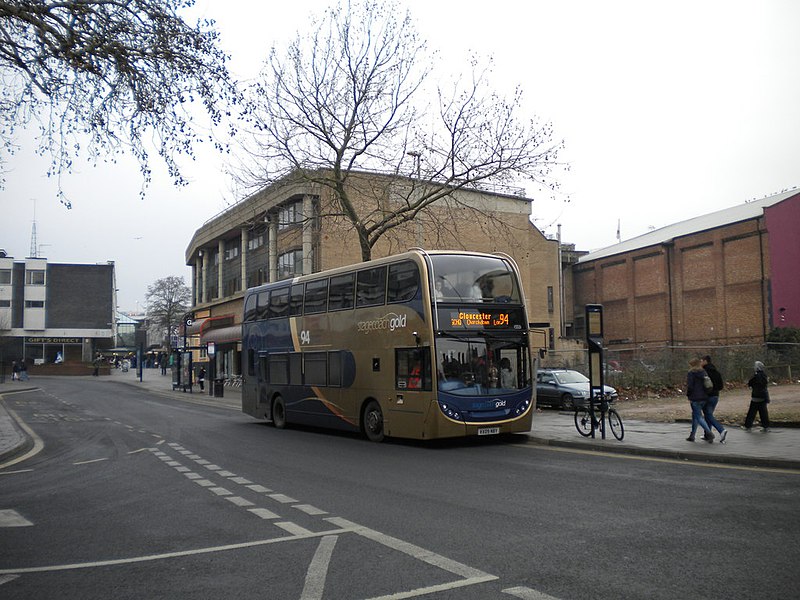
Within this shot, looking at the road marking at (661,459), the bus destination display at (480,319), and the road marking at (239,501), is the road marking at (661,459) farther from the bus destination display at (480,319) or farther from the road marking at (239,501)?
the road marking at (239,501)

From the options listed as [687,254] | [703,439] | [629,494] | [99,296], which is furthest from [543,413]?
[99,296]

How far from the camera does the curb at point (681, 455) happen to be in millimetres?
11311

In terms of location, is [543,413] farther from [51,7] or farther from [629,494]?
[51,7]

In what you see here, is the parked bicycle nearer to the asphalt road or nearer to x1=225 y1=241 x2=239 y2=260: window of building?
the asphalt road

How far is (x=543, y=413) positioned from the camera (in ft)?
82.0

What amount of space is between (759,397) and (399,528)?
11.0 metres

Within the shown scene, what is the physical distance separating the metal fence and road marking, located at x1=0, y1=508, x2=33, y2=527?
22.9 metres

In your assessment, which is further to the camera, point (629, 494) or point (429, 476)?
point (429, 476)

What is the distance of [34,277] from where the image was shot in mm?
90250

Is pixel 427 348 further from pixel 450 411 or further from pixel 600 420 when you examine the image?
pixel 600 420

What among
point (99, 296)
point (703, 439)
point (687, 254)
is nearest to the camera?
point (703, 439)

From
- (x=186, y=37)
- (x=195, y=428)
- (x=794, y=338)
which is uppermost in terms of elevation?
(x=186, y=37)

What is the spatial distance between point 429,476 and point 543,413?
1410 cm

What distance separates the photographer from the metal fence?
29.1 meters
